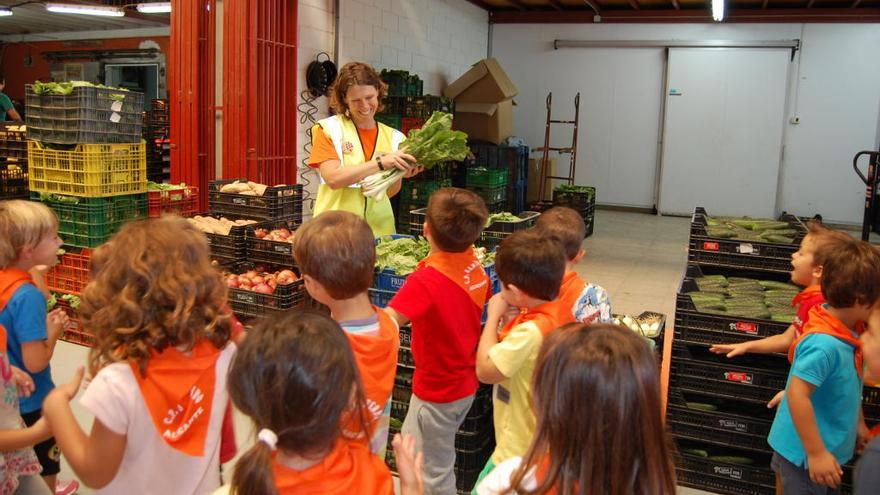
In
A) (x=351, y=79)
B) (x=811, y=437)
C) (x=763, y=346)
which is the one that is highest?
(x=351, y=79)

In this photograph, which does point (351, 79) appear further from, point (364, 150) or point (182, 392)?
point (182, 392)

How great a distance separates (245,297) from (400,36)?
24.0ft

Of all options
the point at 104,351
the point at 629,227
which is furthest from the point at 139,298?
the point at 629,227

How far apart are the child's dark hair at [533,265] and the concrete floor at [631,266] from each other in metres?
1.88

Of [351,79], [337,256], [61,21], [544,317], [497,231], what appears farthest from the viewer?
[61,21]

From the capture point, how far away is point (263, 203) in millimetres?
5125

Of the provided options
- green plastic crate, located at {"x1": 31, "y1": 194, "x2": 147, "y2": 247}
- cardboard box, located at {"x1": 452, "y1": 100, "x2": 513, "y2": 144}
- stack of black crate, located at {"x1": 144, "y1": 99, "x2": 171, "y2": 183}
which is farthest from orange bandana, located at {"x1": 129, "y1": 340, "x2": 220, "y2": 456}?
cardboard box, located at {"x1": 452, "y1": 100, "x2": 513, "y2": 144}

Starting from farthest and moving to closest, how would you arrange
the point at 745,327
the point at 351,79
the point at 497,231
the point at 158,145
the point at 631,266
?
the point at 631,266, the point at 158,145, the point at 497,231, the point at 351,79, the point at 745,327

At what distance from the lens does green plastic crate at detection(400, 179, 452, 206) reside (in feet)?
31.5

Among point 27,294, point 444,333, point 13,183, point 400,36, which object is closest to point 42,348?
point 27,294

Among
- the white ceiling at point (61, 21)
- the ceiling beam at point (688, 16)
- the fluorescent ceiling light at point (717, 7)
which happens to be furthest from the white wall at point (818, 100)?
the white ceiling at point (61, 21)

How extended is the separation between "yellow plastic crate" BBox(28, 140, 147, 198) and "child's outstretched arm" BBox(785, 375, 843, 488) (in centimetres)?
476

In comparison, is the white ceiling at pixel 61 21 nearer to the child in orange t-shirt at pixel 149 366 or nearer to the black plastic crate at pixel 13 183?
the black plastic crate at pixel 13 183

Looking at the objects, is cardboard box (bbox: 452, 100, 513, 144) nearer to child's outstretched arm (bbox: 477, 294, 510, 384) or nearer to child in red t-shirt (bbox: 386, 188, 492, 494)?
child in red t-shirt (bbox: 386, 188, 492, 494)
